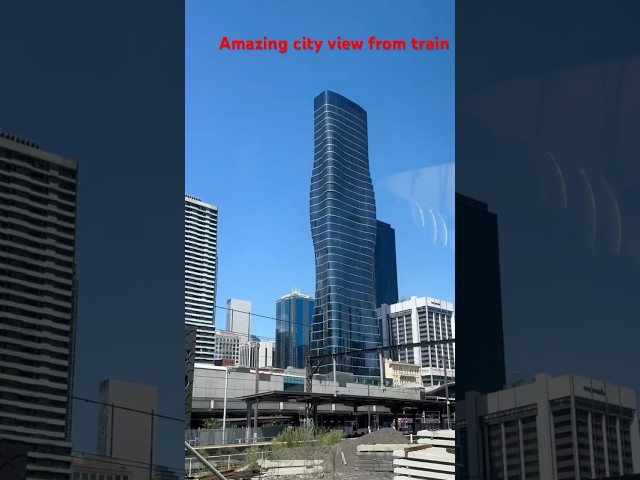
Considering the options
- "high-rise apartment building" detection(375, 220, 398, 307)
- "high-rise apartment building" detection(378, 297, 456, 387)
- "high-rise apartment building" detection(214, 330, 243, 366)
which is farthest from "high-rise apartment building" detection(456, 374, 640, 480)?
"high-rise apartment building" detection(214, 330, 243, 366)

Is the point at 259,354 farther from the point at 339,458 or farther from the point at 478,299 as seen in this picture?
the point at 478,299

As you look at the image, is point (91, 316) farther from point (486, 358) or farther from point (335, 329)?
point (335, 329)

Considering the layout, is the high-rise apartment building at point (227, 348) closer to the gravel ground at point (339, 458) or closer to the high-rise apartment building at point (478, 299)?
the gravel ground at point (339, 458)

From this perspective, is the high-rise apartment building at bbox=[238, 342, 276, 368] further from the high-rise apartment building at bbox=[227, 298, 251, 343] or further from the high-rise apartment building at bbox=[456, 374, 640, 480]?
the high-rise apartment building at bbox=[456, 374, 640, 480]

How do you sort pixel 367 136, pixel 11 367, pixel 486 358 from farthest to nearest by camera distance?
pixel 367 136
pixel 11 367
pixel 486 358

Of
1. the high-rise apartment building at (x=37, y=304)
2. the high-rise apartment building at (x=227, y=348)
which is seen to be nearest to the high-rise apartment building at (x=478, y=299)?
the high-rise apartment building at (x=37, y=304)

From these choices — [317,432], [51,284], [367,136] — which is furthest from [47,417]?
[317,432]
